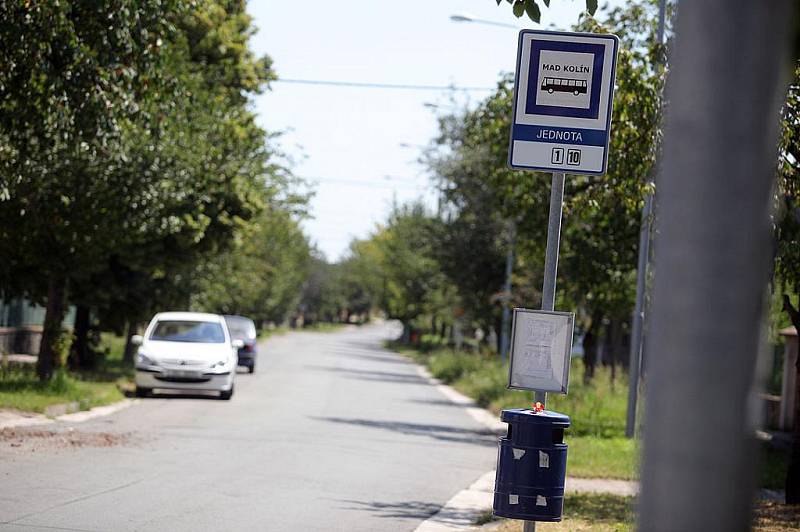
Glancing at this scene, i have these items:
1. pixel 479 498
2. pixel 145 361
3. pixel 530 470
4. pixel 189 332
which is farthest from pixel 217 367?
pixel 530 470

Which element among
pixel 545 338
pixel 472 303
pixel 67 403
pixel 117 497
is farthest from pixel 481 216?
pixel 545 338

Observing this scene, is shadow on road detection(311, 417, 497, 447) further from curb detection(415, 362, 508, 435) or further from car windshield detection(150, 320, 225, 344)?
car windshield detection(150, 320, 225, 344)

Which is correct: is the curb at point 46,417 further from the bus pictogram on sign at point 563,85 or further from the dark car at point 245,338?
the dark car at point 245,338

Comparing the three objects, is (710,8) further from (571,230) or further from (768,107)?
(571,230)

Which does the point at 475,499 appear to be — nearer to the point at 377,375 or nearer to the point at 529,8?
the point at 529,8

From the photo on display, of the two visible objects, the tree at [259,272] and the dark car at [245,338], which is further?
the dark car at [245,338]

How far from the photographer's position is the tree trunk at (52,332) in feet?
66.6

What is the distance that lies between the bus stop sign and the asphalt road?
150 inches

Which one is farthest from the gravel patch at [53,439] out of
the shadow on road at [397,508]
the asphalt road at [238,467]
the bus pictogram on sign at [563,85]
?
the bus pictogram on sign at [563,85]

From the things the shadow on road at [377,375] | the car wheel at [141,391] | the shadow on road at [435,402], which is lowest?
the shadow on road at [377,375]

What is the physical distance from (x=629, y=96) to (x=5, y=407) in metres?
9.49

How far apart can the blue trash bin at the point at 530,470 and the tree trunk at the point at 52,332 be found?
14.3 m

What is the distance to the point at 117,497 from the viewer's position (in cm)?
994

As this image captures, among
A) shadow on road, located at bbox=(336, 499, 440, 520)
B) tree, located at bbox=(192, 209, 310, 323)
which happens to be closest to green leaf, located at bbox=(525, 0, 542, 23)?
shadow on road, located at bbox=(336, 499, 440, 520)
